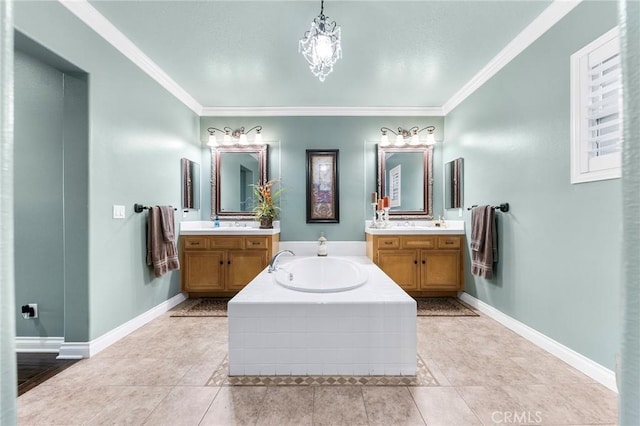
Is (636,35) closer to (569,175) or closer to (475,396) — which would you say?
(475,396)

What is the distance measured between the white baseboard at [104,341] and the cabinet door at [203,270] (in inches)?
19.4

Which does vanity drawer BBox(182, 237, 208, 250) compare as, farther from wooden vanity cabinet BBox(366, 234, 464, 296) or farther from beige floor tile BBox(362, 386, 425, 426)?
beige floor tile BBox(362, 386, 425, 426)

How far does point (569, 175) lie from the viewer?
190cm

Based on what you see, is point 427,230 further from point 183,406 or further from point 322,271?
point 183,406

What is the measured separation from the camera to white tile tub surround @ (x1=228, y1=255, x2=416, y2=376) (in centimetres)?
174

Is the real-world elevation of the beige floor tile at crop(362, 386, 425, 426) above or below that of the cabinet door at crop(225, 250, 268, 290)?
below

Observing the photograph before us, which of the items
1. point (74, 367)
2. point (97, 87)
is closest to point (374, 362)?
point (74, 367)

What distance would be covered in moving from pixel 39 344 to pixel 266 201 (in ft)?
7.84

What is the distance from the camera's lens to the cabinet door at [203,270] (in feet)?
10.9

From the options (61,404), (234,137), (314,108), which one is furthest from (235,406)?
(314,108)

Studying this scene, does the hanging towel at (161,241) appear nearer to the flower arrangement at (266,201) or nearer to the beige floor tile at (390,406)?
the flower arrangement at (266,201)

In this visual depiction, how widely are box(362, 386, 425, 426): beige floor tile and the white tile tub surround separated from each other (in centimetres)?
14

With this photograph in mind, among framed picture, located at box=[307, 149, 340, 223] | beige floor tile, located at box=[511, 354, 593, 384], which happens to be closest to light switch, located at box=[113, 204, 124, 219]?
framed picture, located at box=[307, 149, 340, 223]

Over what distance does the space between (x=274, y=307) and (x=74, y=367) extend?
1491 mm
